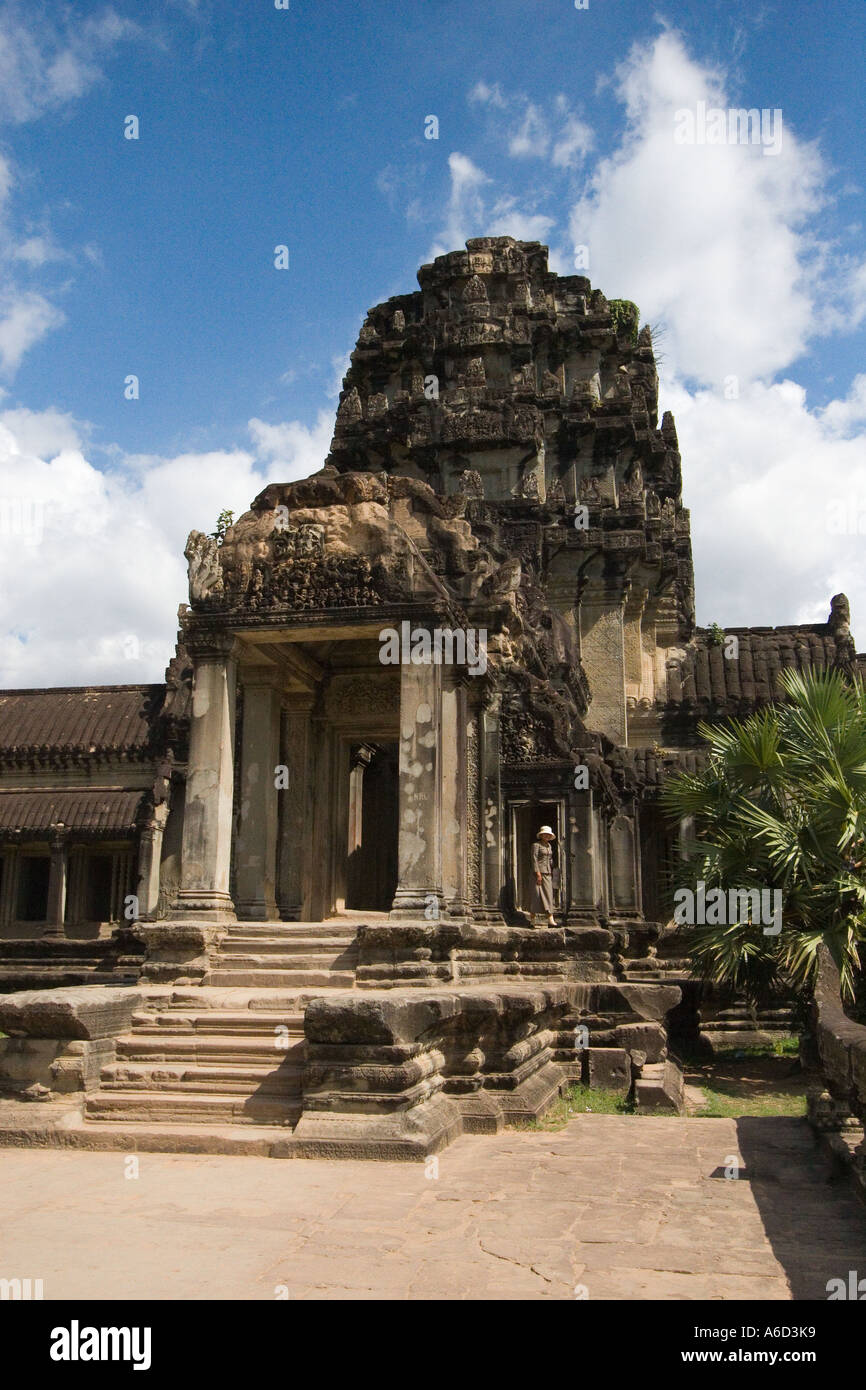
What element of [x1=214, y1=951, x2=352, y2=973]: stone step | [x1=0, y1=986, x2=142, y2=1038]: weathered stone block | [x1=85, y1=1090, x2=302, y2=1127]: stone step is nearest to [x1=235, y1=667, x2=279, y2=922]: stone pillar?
[x1=214, y1=951, x2=352, y2=973]: stone step

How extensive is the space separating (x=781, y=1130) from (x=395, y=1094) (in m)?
3.73

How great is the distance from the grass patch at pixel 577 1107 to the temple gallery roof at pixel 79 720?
52.2 ft

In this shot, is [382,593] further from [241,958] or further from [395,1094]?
[395,1094]

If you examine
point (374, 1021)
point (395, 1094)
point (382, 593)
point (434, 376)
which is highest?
point (434, 376)

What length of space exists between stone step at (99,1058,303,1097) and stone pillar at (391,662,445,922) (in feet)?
7.61

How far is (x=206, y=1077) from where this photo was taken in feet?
28.1

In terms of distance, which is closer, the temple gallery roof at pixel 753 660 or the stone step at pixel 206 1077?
the stone step at pixel 206 1077

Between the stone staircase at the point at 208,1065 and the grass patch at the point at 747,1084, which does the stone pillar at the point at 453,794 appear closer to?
the stone staircase at the point at 208,1065

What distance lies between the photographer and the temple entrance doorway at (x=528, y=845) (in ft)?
56.7

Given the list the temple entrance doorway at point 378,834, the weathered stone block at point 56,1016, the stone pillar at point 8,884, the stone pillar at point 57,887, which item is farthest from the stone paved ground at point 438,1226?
the stone pillar at point 8,884

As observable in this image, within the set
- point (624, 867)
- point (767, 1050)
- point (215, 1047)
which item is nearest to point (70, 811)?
point (624, 867)

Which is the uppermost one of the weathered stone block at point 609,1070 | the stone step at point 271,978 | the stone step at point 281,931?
the stone step at point 281,931
